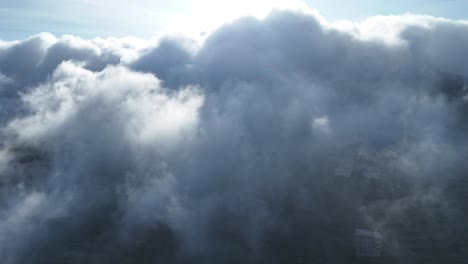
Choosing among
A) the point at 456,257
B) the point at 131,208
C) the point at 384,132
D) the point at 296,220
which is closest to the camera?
the point at 456,257

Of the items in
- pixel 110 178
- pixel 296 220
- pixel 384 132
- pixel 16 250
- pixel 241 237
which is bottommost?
pixel 16 250

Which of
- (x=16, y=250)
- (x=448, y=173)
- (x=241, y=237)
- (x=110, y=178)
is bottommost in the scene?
(x=16, y=250)

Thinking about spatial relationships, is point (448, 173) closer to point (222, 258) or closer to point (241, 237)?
point (241, 237)

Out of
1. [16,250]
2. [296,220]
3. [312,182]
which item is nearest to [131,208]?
→ [16,250]

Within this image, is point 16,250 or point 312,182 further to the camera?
point 312,182

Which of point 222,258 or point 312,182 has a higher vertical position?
point 312,182

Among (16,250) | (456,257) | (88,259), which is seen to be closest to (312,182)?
(456,257)

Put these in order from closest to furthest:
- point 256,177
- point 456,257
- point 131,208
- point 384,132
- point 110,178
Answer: point 456,257 < point 131,208 < point 256,177 < point 110,178 < point 384,132

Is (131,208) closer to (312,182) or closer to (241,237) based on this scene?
(241,237)

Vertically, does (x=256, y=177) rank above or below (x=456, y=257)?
above
